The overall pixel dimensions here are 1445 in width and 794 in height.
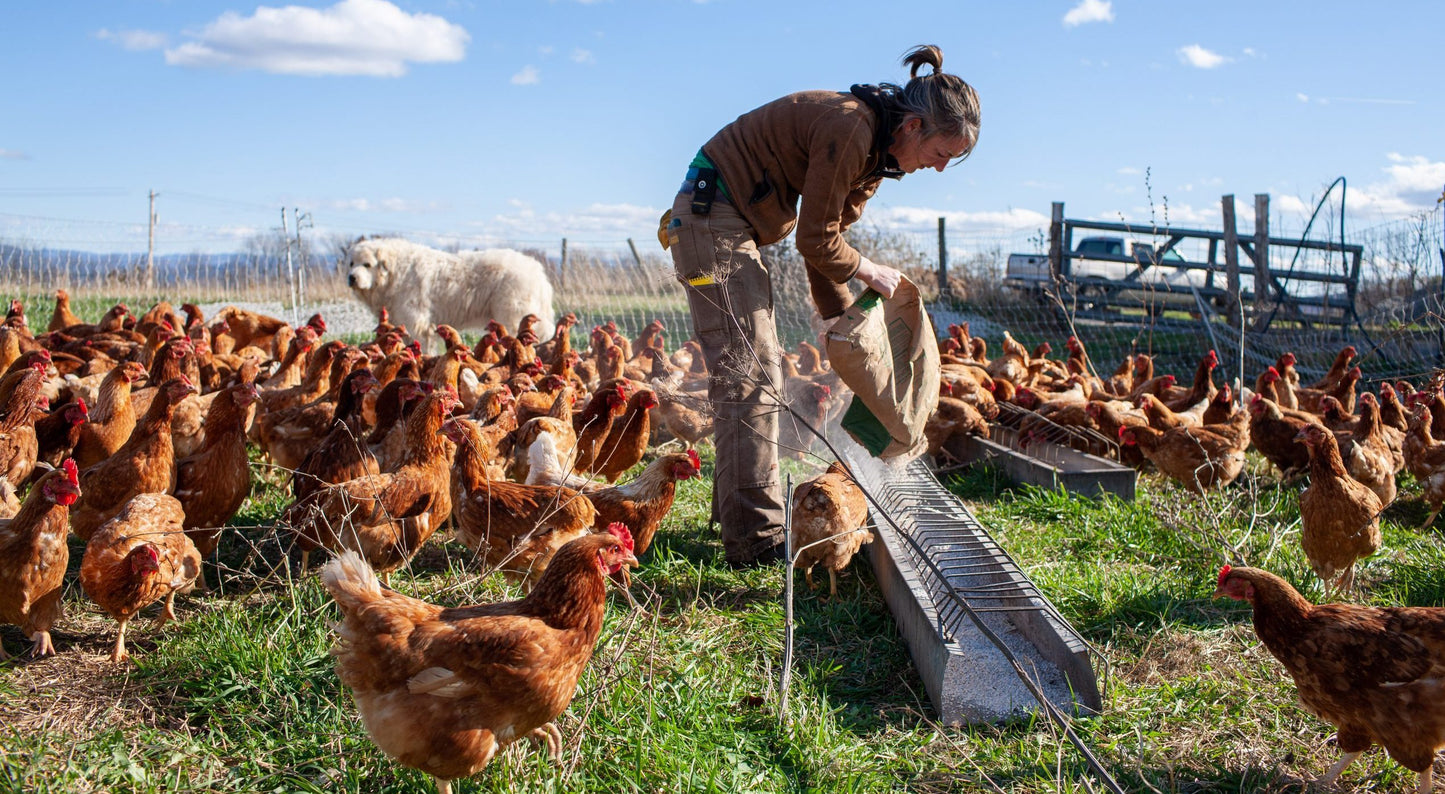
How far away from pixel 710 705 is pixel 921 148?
Result: 2.18 metres

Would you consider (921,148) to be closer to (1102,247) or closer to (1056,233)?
(1056,233)

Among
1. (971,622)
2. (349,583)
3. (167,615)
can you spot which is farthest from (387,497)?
(971,622)

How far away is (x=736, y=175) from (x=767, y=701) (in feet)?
6.74

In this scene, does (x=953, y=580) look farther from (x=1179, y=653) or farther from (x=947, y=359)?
(x=947, y=359)

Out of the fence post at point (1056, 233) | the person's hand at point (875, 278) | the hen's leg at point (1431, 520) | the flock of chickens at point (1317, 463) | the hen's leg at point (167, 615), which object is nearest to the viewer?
the flock of chickens at point (1317, 463)

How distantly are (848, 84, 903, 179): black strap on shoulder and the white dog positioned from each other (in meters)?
8.26

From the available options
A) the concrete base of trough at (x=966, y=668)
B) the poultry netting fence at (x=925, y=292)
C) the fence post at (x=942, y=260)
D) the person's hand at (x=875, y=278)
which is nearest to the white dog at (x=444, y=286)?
the poultry netting fence at (x=925, y=292)

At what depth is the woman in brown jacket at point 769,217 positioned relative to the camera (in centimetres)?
341

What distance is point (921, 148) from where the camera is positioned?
349 cm

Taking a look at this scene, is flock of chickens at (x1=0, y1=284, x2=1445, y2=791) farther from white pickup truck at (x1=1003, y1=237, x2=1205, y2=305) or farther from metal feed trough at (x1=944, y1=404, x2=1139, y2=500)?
white pickup truck at (x1=1003, y1=237, x2=1205, y2=305)

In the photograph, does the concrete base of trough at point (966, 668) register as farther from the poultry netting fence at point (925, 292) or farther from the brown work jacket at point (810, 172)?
the poultry netting fence at point (925, 292)

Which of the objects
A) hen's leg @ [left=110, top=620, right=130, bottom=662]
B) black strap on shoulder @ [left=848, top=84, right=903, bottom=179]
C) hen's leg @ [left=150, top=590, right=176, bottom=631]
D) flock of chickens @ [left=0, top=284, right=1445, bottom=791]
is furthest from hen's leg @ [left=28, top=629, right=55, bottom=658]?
black strap on shoulder @ [left=848, top=84, right=903, bottom=179]

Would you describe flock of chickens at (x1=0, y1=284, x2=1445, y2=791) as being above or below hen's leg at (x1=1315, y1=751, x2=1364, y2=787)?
above

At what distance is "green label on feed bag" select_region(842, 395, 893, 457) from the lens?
13.2 feet
